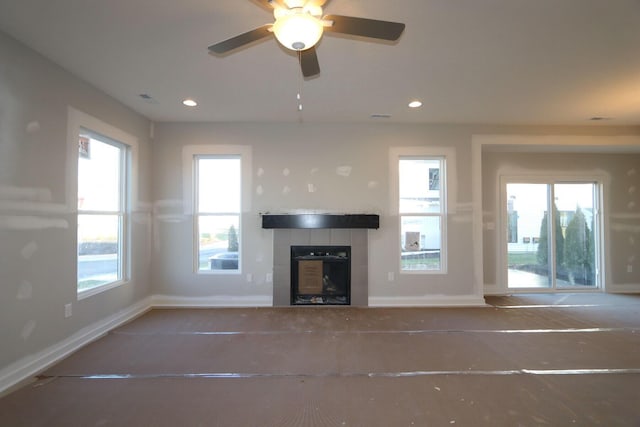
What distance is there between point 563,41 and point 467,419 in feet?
9.62

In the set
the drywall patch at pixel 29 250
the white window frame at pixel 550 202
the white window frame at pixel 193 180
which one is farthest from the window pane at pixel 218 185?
the white window frame at pixel 550 202

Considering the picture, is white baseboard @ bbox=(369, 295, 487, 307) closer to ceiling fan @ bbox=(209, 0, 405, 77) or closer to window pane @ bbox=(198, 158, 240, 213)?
window pane @ bbox=(198, 158, 240, 213)

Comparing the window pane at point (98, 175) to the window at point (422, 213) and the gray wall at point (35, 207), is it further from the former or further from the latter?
the window at point (422, 213)

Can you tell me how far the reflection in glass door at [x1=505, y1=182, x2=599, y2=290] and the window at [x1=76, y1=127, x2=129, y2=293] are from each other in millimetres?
→ 5879

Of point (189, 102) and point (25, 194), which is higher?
point (189, 102)

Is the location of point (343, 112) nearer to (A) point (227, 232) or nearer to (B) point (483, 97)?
(B) point (483, 97)

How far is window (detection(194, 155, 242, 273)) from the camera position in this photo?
4383 mm

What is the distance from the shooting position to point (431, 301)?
14.2ft

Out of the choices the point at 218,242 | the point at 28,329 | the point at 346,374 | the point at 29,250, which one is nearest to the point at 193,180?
the point at 218,242

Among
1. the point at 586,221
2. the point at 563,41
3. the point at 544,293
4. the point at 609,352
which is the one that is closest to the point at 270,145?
the point at 563,41

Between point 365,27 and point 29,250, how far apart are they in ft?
10.3

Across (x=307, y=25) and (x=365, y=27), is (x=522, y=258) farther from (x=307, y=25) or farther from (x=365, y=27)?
(x=307, y=25)

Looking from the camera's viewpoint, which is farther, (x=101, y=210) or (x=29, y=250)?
(x=101, y=210)

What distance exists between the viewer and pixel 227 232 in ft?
14.5
